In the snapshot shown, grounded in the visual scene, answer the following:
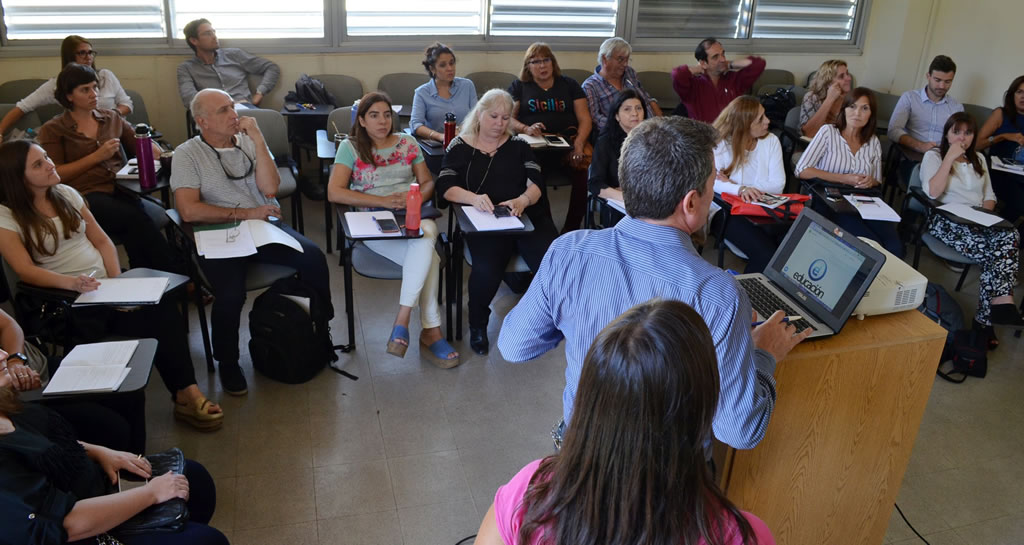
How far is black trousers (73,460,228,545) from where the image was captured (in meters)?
1.98

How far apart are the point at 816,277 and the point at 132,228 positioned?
323 centimetres

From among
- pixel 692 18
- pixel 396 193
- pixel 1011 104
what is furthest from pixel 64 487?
pixel 692 18

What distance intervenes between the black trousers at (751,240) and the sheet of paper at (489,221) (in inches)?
45.5

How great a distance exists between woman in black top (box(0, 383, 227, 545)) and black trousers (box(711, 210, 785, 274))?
2.81 meters

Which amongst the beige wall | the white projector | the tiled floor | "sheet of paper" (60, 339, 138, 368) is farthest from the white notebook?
the beige wall

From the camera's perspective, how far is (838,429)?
206 cm

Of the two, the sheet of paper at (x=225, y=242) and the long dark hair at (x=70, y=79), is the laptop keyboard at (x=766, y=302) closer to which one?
the sheet of paper at (x=225, y=242)

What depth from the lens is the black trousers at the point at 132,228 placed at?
3762 mm

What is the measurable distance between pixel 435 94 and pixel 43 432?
148 inches

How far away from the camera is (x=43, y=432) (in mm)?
2023

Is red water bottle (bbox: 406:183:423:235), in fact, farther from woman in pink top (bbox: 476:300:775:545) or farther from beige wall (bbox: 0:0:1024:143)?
beige wall (bbox: 0:0:1024:143)

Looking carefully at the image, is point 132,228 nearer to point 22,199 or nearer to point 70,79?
point 70,79

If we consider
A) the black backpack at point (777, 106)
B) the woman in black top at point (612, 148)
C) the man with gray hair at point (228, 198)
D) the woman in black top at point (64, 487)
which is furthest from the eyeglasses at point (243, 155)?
the black backpack at point (777, 106)

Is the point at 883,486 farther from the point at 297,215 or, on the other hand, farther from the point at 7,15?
the point at 7,15
